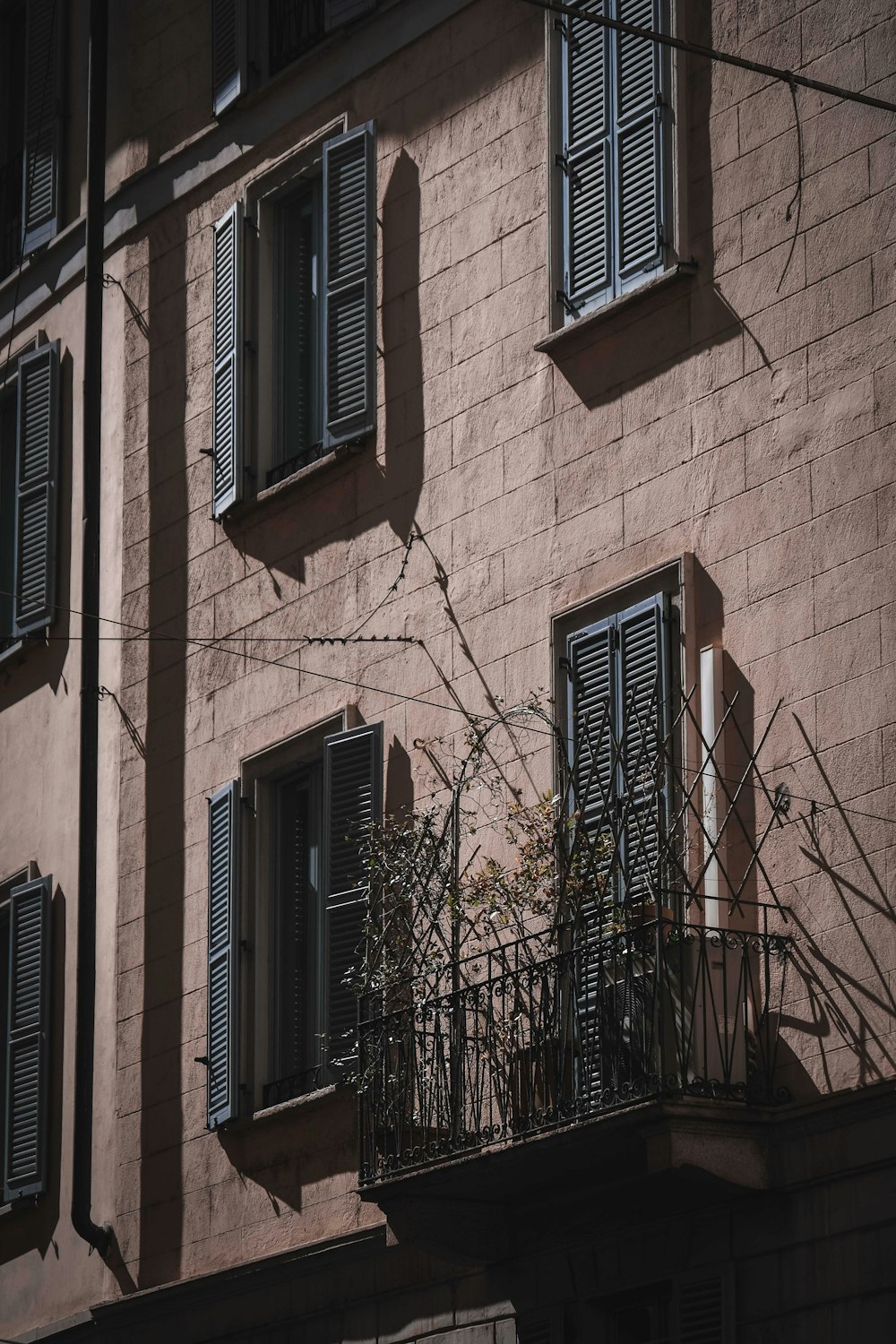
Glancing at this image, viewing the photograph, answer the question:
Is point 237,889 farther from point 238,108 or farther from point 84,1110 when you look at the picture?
point 238,108

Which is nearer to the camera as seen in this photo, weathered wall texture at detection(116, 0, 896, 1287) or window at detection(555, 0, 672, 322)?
weathered wall texture at detection(116, 0, 896, 1287)

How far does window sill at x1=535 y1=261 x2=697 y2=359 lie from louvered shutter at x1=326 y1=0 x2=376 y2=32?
334 centimetres

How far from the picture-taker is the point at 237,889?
16344mm

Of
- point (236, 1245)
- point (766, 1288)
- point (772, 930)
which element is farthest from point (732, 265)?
point (236, 1245)

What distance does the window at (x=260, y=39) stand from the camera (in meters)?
17.8

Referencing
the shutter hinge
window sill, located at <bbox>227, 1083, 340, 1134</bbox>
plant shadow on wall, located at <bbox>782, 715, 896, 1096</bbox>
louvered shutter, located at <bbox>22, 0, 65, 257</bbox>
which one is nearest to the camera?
plant shadow on wall, located at <bbox>782, 715, 896, 1096</bbox>

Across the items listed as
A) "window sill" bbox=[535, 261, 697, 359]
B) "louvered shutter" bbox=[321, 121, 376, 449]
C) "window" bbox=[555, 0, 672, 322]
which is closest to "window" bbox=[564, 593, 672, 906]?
"window sill" bbox=[535, 261, 697, 359]

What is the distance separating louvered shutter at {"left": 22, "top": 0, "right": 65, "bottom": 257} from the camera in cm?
2047

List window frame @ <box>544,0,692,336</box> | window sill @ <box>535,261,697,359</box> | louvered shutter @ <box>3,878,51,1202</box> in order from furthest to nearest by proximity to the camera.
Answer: louvered shutter @ <box>3,878,51,1202</box>, window frame @ <box>544,0,692,336</box>, window sill @ <box>535,261,697,359</box>

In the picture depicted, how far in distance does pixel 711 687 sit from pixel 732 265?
2.14 metres

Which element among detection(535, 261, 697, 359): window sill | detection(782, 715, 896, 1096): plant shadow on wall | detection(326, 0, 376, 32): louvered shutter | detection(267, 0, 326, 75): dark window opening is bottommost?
detection(782, 715, 896, 1096): plant shadow on wall

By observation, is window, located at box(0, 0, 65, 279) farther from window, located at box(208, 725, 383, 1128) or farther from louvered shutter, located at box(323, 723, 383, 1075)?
louvered shutter, located at box(323, 723, 383, 1075)

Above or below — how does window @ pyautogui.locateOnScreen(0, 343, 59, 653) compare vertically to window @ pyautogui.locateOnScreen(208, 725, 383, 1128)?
above

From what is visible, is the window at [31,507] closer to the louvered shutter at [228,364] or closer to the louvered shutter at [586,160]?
the louvered shutter at [228,364]
